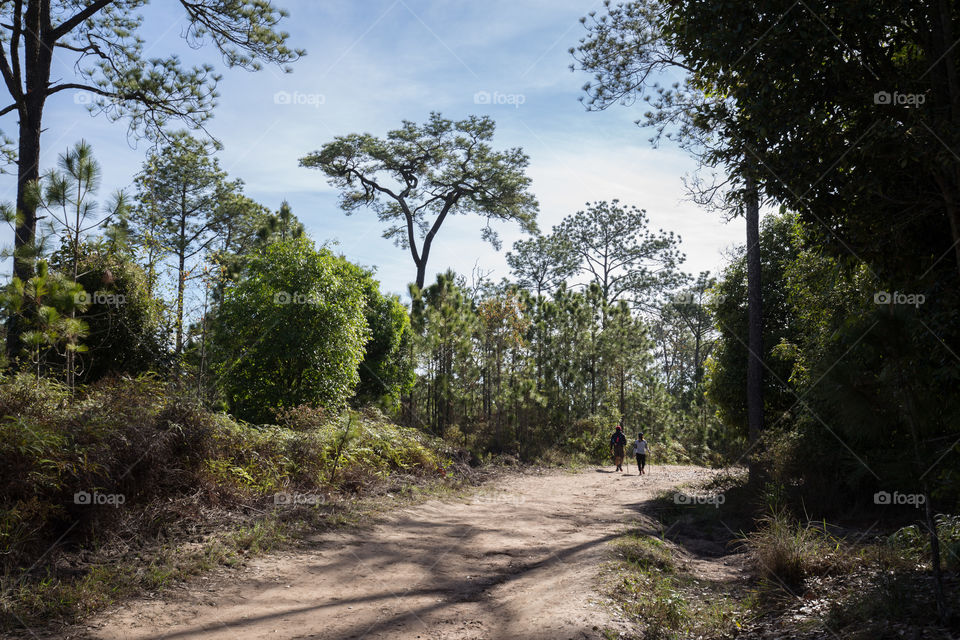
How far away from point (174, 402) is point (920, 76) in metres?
9.65

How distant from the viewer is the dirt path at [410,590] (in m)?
5.06

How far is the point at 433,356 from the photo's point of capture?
23250 millimetres

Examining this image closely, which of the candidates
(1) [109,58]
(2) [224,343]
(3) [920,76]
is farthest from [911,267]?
(1) [109,58]

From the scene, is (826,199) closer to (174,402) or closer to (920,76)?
(920,76)

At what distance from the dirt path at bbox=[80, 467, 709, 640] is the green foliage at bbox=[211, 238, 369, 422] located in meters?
4.47
